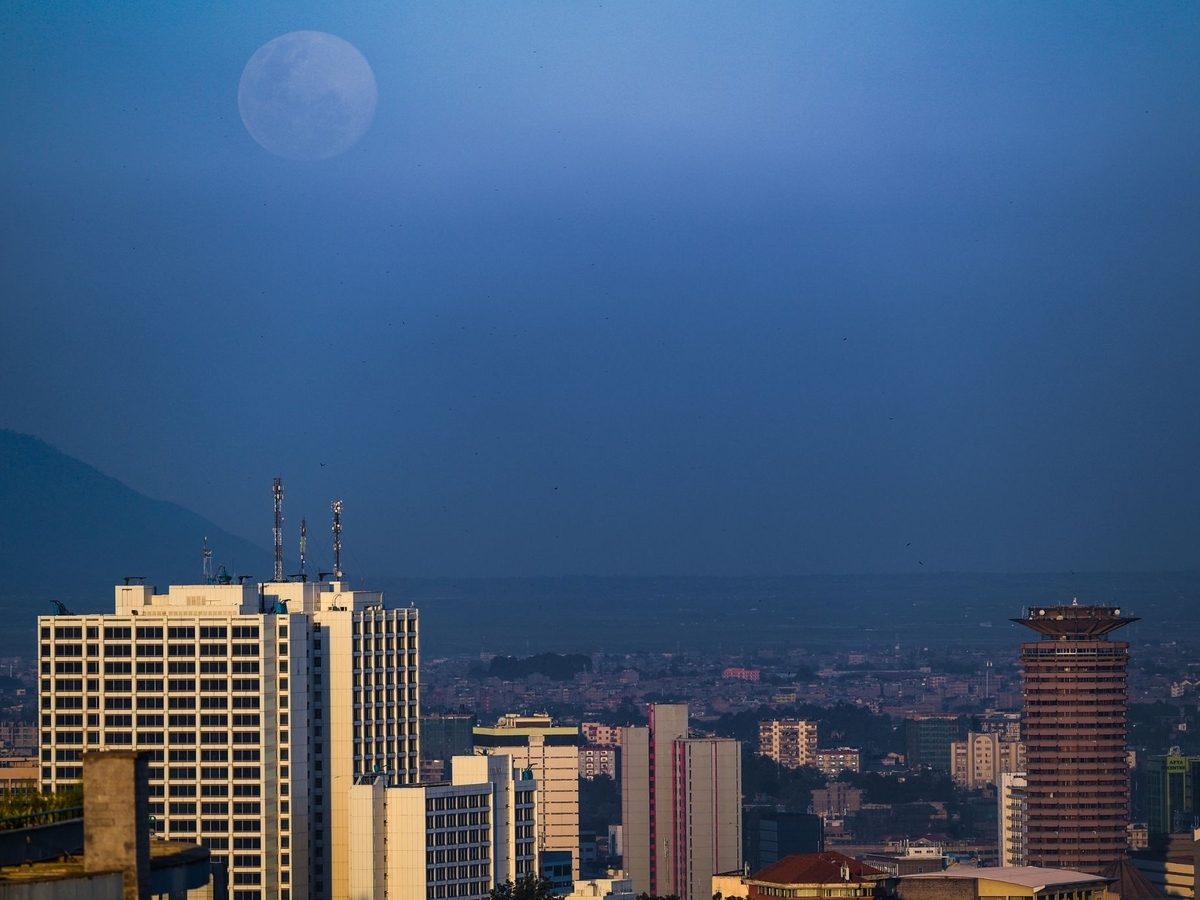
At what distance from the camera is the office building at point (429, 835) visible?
93.3 m

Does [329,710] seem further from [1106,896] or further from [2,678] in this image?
[2,678]

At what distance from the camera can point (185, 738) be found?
9819 cm

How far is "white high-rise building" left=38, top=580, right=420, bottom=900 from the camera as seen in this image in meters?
97.4

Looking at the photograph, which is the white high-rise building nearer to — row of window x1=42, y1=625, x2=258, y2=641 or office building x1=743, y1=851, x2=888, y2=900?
row of window x1=42, y1=625, x2=258, y2=641

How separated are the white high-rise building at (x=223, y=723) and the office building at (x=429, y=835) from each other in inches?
137

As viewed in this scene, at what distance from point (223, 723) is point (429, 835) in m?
10.4

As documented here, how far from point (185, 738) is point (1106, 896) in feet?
214

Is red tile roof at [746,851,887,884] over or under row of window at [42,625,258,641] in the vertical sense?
under

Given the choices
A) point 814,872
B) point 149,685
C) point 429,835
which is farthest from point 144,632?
point 814,872

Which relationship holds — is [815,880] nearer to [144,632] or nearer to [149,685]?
[149,685]

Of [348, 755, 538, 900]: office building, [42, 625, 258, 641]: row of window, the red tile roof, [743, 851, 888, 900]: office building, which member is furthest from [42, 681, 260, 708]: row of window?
the red tile roof

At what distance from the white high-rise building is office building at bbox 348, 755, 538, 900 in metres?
3.48

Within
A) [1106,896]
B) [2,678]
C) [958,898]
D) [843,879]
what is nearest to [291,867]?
[843,879]

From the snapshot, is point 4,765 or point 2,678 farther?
point 2,678
